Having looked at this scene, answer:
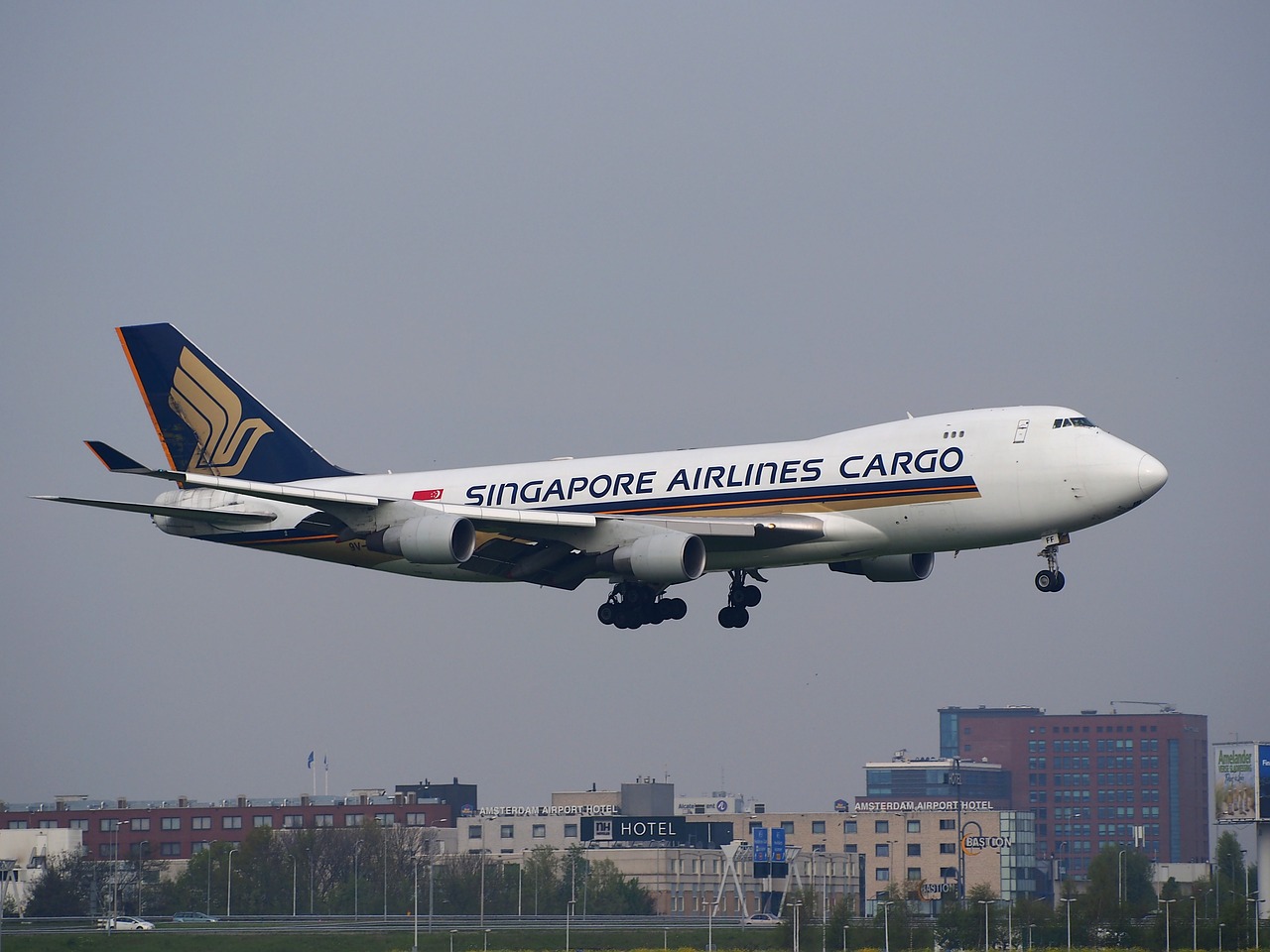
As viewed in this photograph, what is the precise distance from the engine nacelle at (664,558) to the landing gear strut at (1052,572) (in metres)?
11.8

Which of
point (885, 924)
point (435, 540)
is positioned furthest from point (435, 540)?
point (885, 924)

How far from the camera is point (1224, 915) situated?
92500 mm

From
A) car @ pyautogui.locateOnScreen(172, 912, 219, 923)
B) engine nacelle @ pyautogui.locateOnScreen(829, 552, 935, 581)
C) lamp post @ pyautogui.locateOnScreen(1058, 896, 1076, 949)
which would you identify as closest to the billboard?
lamp post @ pyautogui.locateOnScreen(1058, 896, 1076, 949)

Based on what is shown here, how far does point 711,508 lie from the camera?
66.8 metres

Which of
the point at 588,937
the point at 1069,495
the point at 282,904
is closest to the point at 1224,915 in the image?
the point at 588,937

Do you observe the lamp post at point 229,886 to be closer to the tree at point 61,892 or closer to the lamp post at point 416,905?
the tree at point 61,892

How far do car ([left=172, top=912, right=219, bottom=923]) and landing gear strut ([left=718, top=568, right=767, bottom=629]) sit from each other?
29221 millimetres

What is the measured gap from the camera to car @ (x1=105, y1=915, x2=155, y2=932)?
3036 inches

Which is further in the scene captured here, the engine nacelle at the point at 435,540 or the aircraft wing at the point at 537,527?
the engine nacelle at the point at 435,540

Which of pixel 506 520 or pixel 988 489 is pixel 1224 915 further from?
pixel 506 520

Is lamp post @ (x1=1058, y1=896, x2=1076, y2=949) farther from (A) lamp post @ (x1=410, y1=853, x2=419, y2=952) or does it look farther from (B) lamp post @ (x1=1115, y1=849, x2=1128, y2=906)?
(A) lamp post @ (x1=410, y1=853, x2=419, y2=952)

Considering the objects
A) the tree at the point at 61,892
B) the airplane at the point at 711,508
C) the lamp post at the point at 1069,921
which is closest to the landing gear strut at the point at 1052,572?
the airplane at the point at 711,508

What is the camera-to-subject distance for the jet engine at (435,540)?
65125 mm

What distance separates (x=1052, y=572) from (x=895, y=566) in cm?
913
